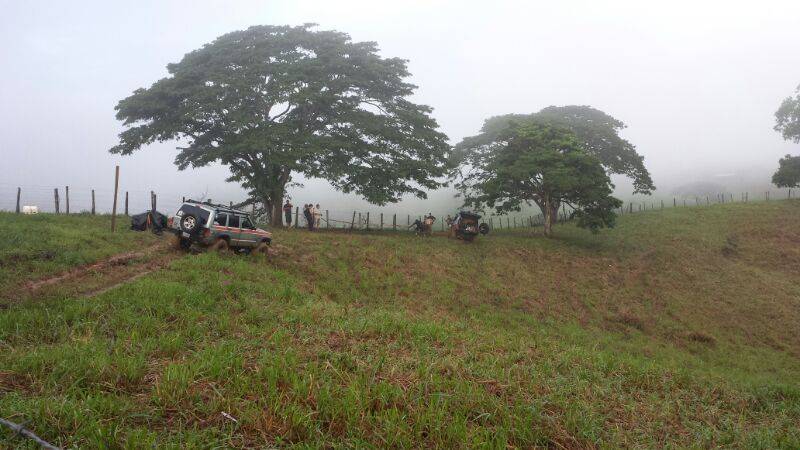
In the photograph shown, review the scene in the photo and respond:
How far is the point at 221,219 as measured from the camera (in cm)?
1518

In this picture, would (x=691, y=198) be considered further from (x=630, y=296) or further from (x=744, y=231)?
(x=630, y=296)

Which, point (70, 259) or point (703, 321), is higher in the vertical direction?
point (70, 259)

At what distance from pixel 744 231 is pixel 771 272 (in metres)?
8.39

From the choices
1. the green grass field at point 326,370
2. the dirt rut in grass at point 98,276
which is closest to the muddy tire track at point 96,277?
the dirt rut in grass at point 98,276

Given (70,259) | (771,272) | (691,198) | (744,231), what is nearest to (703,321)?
(771,272)

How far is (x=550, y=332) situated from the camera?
47.0ft

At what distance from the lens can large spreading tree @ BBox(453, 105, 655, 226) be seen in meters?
35.6

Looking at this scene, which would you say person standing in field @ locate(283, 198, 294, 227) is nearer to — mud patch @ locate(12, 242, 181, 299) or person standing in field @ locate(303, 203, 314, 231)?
person standing in field @ locate(303, 203, 314, 231)

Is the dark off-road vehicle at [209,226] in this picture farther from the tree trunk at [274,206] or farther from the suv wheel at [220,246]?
the tree trunk at [274,206]

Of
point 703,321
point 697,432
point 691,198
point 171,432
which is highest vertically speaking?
point 691,198

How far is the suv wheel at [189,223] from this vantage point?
47.5ft

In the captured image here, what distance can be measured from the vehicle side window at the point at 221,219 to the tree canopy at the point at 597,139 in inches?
1017

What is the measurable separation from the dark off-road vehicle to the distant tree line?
8.19 m

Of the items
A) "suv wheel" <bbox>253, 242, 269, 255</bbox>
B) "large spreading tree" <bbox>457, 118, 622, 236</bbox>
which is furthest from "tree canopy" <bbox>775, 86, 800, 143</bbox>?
"suv wheel" <bbox>253, 242, 269, 255</bbox>
